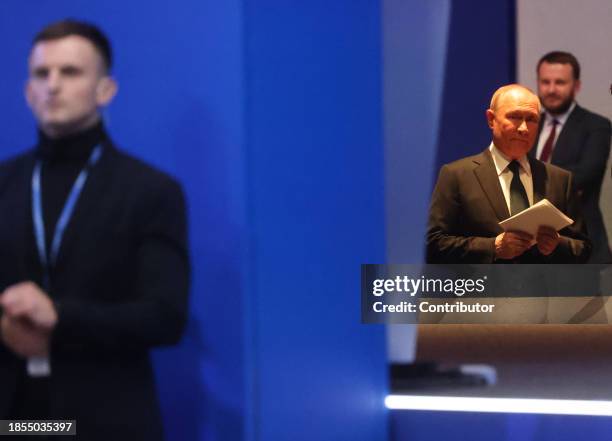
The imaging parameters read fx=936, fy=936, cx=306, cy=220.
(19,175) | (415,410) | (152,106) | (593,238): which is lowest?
(415,410)

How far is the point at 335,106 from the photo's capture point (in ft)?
9.45

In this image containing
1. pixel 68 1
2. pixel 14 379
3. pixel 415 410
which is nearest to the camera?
pixel 14 379

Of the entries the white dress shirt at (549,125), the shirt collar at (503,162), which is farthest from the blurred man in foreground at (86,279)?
the white dress shirt at (549,125)

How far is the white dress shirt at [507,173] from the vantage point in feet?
8.09

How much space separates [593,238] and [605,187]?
14cm

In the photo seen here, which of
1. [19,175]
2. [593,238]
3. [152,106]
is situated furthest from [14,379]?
[593,238]

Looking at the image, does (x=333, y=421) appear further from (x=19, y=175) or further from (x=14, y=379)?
(x=19, y=175)

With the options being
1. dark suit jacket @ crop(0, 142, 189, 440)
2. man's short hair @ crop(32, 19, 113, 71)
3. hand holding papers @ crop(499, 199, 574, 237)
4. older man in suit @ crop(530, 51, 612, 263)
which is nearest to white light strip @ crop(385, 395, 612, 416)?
older man in suit @ crop(530, 51, 612, 263)

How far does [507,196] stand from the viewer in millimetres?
2463

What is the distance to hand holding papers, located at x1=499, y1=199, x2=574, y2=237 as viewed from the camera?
2416 mm

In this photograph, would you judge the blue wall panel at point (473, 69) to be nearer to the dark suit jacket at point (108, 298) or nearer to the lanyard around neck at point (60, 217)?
the dark suit jacket at point (108, 298)

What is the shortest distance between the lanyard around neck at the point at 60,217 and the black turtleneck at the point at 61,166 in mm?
10

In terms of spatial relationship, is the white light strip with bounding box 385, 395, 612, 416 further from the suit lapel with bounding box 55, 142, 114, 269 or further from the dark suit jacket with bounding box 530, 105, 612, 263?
the suit lapel with bounding box 55, 142, 114, 269

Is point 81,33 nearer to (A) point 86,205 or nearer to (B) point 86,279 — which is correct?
(A) point 86,205
